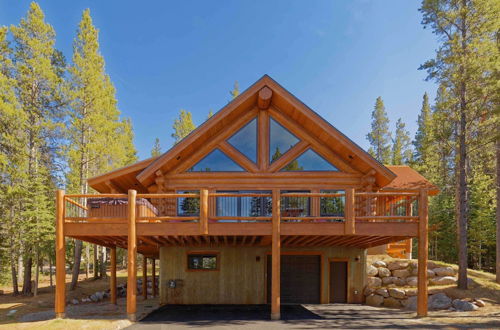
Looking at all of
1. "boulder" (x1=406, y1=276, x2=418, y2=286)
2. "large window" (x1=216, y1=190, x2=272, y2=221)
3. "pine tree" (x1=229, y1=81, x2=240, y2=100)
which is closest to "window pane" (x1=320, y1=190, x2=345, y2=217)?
"large window" (x1=216, y1=190, x2=272, y2=221)

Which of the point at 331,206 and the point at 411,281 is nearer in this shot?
the point at 331,206

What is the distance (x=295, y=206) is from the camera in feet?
40.0

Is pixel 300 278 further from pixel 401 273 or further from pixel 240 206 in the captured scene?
pixel 401 273

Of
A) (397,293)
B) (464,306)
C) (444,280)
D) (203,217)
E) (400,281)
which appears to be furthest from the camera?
(400,281)

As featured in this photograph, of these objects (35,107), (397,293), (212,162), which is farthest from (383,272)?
(35,107)

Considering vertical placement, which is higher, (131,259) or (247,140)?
(247,140)

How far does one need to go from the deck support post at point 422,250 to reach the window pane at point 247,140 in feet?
21.0

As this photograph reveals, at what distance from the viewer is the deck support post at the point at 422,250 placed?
942 centimetres

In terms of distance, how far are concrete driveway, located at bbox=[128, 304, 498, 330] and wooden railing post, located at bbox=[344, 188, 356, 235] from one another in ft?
9.30

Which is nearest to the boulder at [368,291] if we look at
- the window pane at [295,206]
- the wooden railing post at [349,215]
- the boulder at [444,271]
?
the boulder at [444,271]

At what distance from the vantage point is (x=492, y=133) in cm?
1346

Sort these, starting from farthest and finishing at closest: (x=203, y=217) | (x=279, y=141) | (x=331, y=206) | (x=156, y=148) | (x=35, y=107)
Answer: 1. (x=156, y=148)
2. (x=35, y=107)
3. (x=279, y=141)
4. (x=331, y=206)
5. (x=203, y=217)

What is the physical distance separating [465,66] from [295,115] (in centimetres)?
839

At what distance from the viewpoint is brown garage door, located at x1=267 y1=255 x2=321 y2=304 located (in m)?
13.1
